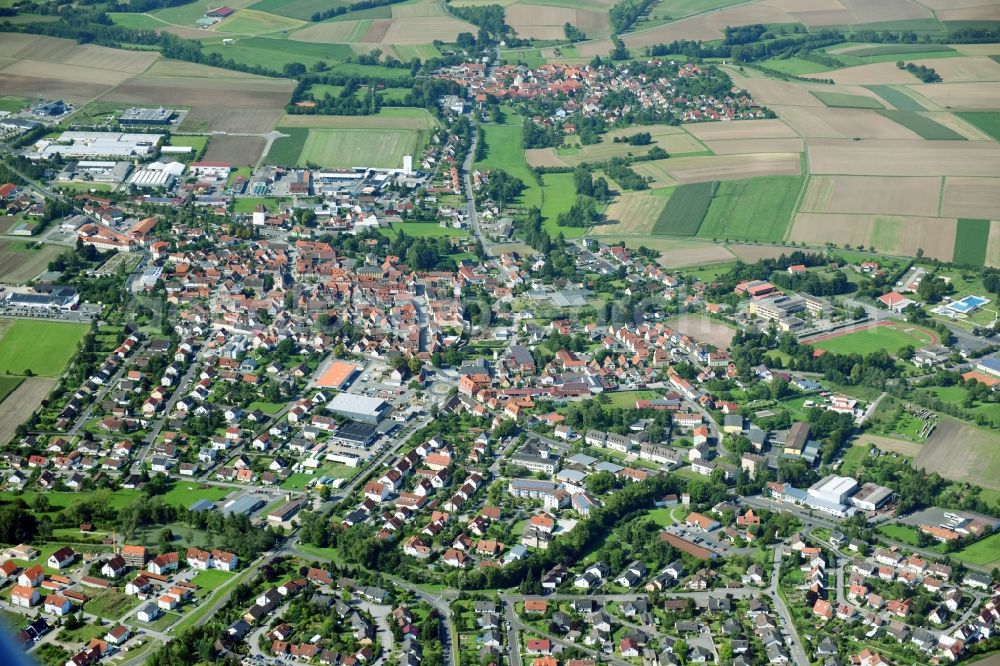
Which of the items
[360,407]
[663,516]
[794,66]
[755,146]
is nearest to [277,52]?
[755,146]

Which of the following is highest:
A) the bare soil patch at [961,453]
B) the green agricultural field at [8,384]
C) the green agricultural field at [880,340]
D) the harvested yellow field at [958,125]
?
the harvested yellow field at [958,125]

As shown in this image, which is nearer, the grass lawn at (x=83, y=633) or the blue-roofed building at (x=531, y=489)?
the grass lawn at (x=83, y=633)

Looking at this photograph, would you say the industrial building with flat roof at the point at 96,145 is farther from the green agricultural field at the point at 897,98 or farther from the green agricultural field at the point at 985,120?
the green agricultural field at the point at 985,120

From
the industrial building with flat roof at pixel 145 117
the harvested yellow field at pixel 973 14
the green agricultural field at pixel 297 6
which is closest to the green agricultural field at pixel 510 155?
the industrial building with flat roof at pixel 145 117

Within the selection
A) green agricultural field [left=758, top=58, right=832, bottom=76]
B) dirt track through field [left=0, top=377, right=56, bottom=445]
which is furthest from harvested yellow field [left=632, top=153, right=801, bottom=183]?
dirt track through field [left=0, top=377, right=56, bottom=445]

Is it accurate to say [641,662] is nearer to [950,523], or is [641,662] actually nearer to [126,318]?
[950,523]

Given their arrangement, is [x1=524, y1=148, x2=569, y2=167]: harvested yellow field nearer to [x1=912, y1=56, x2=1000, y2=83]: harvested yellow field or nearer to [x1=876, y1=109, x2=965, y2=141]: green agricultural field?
[x1=876, y1=109, x2=965, y2=141]: green agricultural field

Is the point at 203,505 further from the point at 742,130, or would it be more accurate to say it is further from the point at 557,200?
the point at 742,130
